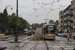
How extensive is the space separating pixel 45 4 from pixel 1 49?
48.9 feet

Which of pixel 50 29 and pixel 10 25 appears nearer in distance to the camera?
pixel 50 29

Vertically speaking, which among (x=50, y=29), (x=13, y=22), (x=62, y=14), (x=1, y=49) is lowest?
(x=1, y=49)

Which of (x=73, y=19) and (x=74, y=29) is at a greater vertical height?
(x=73, y=19)

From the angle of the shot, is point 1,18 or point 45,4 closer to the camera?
point 45,4

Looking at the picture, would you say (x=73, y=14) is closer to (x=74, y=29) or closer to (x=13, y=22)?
(x=74, y=29)

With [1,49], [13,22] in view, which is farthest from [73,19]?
[1,49]

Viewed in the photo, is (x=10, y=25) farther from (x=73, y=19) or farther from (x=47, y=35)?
(x=47, y=35)

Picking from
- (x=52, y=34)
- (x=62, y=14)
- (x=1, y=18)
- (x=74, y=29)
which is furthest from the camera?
(x=62, y=14)

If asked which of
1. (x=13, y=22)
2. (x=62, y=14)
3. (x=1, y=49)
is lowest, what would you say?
(x=1, y=49)

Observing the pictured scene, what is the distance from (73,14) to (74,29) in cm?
672

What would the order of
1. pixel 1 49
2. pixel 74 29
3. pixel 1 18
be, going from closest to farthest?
1. pixel 1 49
2. pixel 74 29
3. pixel 1 18

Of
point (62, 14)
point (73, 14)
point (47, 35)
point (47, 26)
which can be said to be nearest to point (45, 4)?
point (47, 26)

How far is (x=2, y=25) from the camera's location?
7256cm

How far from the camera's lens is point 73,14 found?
62219 millimetres
